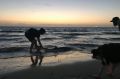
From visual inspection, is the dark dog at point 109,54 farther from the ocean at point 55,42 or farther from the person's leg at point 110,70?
the ocean at point 55,42

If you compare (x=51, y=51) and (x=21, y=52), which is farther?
(x=51, y=51)

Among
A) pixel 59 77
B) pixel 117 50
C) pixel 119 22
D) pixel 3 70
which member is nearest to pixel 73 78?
pixel 59 77

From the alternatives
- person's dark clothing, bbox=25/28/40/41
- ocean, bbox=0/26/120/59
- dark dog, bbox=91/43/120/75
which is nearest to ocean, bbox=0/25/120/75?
ocean, bbox=0/26/120/59

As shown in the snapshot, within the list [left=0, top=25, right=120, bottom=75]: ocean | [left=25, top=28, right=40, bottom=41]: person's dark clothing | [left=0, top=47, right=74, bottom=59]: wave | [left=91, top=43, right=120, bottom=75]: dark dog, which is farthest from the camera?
[left=0, top=47, right=74, bottom=59]: wave

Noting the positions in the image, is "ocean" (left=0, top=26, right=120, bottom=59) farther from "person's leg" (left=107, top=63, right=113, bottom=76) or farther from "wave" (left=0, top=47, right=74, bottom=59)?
"person's leg" (left=107, top=63, right=113, bottom=76)

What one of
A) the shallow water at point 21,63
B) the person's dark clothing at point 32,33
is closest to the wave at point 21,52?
the person's dark clothing at point 32,33

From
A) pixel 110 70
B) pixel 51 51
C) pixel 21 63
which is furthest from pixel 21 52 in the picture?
pixel 110 70

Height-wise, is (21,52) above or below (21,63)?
below

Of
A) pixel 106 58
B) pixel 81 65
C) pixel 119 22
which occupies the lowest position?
pixel 81 65

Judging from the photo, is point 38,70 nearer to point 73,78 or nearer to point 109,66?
point 73,78

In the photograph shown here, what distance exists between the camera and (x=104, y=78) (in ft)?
24.0

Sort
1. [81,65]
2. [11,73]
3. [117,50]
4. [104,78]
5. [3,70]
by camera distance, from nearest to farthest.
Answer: [117,50] → [104,78] → [11,73] → [3,70] → [81,65]

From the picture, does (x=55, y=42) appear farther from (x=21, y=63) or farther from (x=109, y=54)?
(x=109, y=54)

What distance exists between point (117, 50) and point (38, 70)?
127 inches
